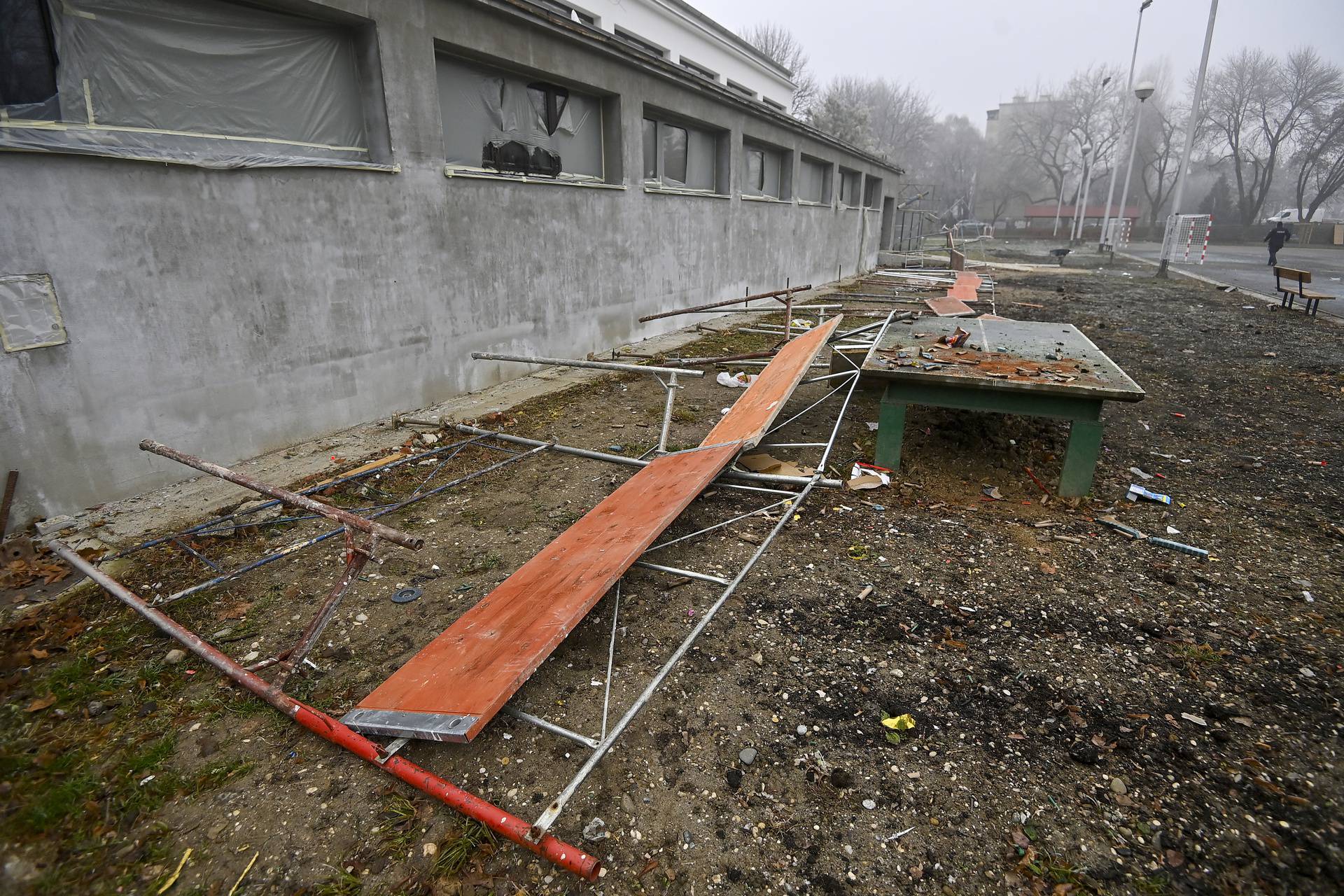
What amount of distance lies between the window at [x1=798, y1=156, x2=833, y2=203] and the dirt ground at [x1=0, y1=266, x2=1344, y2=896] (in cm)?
1486

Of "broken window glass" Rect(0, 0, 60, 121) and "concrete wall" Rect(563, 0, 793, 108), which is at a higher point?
"concrete wall" Rect(563, 0, 793, 108)

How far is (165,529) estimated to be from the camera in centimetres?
383

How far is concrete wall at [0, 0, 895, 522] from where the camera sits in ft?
12.6

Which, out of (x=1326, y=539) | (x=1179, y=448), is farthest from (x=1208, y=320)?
(x=1326, y=539)

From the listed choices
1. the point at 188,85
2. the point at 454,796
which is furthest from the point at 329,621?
the point at 188,85

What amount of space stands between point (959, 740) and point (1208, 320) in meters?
13.6

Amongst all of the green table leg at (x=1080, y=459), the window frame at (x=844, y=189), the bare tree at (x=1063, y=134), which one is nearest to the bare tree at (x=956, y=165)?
the bare tree at (x=1063, y=134)

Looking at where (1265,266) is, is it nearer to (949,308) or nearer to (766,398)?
(949,308)

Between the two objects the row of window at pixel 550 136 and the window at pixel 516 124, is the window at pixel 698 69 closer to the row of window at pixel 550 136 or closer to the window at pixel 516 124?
the row of window at pixel 550 136

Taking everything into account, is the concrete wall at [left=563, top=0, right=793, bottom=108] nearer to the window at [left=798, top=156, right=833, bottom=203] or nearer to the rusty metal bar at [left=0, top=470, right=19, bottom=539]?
the window at [left=798, top=156, right=833, bottom=203]

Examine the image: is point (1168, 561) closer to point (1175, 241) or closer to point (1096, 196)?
point (1175, 241)

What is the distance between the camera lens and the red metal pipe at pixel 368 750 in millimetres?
1828

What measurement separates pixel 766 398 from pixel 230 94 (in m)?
4.92

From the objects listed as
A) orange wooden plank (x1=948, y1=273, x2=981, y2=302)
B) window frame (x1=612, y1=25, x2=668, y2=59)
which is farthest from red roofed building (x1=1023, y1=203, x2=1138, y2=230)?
window frame (x1=612, y1=25, x2=668, y2=59)
